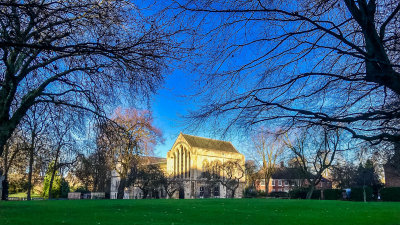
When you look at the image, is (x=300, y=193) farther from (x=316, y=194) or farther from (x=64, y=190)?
(x=64, y=190)

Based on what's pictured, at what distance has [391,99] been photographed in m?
7.85

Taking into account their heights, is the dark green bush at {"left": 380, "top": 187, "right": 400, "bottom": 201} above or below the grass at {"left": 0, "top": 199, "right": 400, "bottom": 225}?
below

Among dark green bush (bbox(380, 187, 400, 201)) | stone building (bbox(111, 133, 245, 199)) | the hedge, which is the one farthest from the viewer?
stone building (bbox(111, 133, 245, 199))

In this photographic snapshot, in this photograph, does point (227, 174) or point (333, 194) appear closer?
point (333, 194)

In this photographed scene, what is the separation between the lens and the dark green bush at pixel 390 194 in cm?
3556

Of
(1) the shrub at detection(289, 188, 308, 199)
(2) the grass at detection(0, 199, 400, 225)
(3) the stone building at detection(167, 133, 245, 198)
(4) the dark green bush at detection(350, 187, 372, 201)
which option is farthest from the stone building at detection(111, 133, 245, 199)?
(2) the grass at detection(0, 199, 400, 225)

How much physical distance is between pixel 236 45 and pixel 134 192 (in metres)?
59.1

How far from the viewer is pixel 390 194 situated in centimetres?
3619

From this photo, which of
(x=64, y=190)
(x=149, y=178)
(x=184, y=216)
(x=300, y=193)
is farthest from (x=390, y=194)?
(x=64, y=190)

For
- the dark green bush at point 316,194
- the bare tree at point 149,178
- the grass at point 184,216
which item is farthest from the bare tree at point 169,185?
the grass at point 184,216

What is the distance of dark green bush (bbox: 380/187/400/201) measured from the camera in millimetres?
35562

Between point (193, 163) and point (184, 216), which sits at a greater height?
point (193, 163)

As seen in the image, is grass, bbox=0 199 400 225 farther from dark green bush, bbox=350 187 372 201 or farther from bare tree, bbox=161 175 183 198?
dark green bush, bbox=350 187 372 201

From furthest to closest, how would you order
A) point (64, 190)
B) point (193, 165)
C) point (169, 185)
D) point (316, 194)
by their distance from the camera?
point (193, 165) → point (64, 190) → point (169, 185) → point (316, 194)
